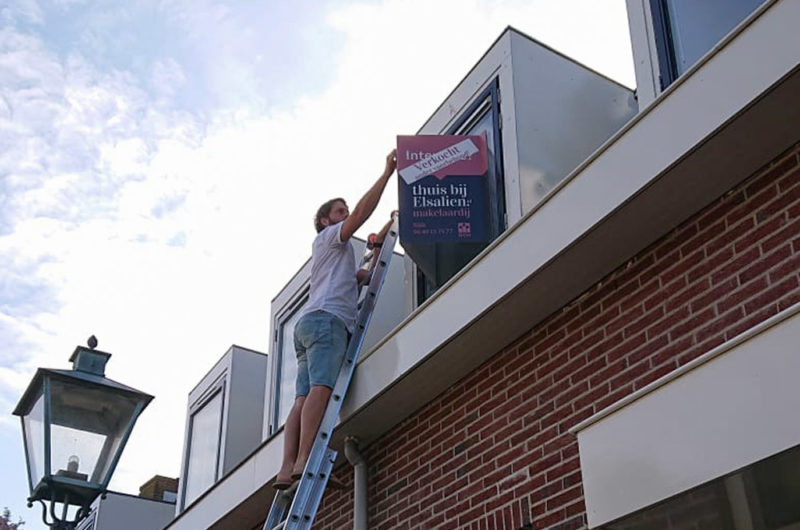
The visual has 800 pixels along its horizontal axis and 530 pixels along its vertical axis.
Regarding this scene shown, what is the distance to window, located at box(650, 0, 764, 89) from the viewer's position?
5.97 m

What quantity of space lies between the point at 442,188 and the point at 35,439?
3.09 meters

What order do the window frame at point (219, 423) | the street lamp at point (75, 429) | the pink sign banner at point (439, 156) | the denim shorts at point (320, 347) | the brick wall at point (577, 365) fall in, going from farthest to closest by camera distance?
the window frame at point (219, 423)
the pink sign banner at point (439, 156)
the denim shorts at point (320, 347)
the street lamp at point (75, 429)
the brick wall at point (577, 365)

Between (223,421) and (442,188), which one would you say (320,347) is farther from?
(223,421)

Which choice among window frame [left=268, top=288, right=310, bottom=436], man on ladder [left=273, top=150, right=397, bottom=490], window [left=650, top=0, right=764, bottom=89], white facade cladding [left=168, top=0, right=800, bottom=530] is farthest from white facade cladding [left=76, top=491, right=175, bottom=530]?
window [left=650, top=0, right=764, bottom=89]

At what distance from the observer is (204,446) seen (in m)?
11.3

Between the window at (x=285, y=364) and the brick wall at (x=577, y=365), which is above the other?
the window at (x=285, y=364)

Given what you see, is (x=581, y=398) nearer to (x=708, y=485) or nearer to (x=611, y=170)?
(x=611, y=170)

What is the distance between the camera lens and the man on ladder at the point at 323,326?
265 inches

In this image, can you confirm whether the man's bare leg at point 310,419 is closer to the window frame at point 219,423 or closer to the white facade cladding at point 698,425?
the white facade cladding at point 698,425

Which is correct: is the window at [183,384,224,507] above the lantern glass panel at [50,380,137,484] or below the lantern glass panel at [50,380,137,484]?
above

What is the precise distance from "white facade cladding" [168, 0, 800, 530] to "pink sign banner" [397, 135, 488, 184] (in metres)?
0.28

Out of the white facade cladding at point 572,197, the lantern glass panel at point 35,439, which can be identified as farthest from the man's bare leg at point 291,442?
the lantern glass panel at point 35,439

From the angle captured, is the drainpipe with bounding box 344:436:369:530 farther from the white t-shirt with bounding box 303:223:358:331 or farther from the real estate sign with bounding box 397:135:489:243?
the real estate sign with bounding box 397:135:489:243

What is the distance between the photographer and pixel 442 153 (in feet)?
25.0
